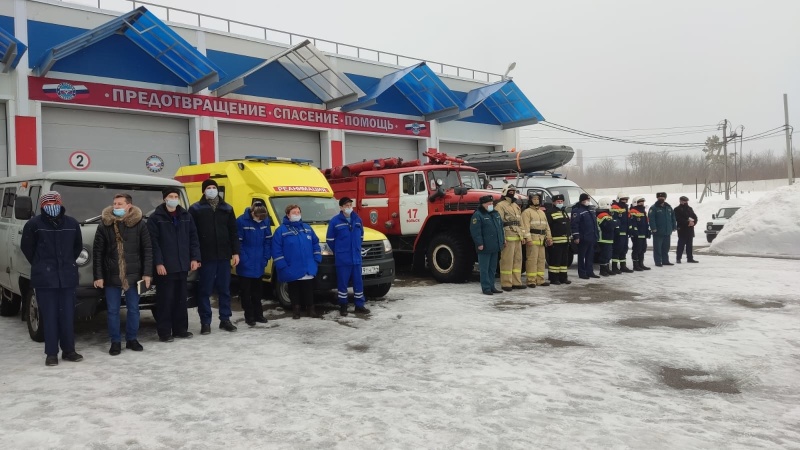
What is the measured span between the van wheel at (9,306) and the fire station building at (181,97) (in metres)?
6.71

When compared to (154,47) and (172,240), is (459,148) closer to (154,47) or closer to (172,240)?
(154,47)

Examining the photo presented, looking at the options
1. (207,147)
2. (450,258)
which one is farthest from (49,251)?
(207,147)

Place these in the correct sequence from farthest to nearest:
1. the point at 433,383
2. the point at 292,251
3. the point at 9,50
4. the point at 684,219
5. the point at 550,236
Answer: the point at 684,219
the point at 9,50
the point at 550,236
the point at 292,251
the point at 433,383

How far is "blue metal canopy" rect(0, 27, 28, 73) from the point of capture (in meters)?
12.0

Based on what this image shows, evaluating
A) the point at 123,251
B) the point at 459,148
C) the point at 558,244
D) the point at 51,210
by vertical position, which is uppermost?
the point at 459,148

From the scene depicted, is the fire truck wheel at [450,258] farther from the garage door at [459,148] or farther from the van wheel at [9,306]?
the garage door at [459,148]

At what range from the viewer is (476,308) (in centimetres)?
818

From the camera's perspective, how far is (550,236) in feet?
34.2

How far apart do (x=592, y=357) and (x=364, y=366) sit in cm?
228

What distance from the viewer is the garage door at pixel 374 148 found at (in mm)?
19891

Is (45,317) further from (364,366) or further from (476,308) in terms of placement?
(476,308)

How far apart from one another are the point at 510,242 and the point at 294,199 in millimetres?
3977

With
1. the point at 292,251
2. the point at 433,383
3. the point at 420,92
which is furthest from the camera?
the point at 420,92

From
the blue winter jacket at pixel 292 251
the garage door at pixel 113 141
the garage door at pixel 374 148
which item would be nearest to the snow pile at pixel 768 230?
the garage door at pixel 374 148
